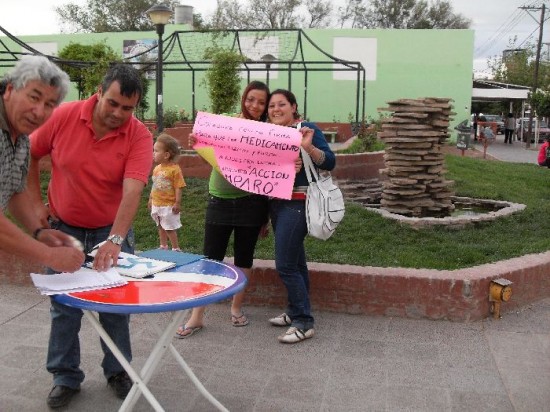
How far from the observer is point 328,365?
4227mm

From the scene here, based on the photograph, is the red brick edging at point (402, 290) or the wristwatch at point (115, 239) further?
the red brick edging at point (402, 290)

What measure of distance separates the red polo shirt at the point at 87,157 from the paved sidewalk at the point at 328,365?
758 millimetres

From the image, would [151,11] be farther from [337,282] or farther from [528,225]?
[337,282]

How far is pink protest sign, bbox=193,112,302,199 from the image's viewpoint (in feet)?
14.1

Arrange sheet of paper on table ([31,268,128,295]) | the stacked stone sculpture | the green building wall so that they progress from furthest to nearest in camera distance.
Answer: the green building wall → the stacked stone sculpture → sheet of paper on table ([31,268,128,295])

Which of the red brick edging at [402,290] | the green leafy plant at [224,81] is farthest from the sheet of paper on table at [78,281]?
the green leafy plant at [224,81]

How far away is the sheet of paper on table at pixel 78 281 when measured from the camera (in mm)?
2823

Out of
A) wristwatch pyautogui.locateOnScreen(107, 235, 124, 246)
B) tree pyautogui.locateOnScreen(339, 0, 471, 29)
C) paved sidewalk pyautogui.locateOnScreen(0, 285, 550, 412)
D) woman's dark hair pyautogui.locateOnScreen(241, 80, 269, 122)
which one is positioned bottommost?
paved sidewalk pyautogui.locateOnScreen(0, 285, 550, 412)

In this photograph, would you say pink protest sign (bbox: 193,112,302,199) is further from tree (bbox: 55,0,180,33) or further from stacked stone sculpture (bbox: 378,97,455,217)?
tree (bbox: 55,0,180,33)

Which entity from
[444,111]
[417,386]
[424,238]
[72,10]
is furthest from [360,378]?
[72,10]

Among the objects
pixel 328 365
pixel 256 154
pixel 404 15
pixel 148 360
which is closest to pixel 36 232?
pixel 148 360

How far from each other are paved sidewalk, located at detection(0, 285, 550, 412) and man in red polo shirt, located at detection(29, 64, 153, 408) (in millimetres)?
282

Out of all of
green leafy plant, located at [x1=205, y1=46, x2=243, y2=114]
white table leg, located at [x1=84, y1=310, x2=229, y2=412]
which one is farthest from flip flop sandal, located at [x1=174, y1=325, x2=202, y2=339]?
green leafy plant, located at [x1=205, y1=46, x2=243, y2=114]

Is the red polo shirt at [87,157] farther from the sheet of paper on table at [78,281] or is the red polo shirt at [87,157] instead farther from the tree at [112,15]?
the tree at [112,15]
